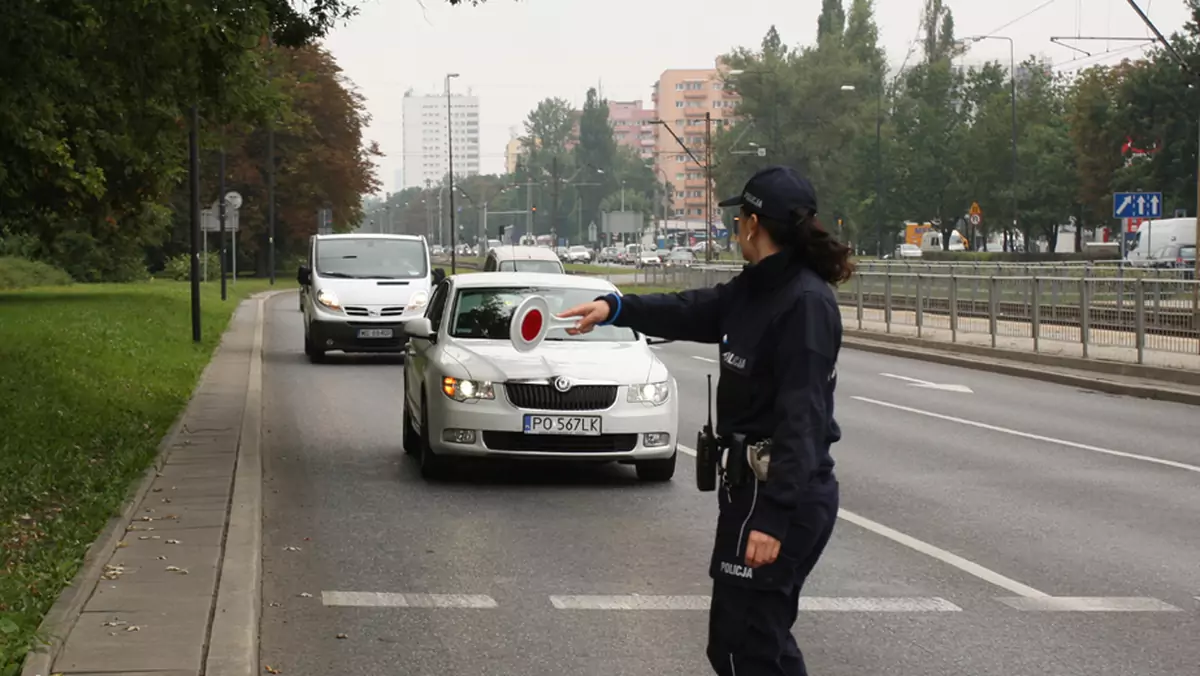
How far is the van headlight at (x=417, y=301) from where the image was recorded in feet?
85.7

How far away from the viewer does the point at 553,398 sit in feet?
39.3

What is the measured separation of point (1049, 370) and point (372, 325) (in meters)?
9.52

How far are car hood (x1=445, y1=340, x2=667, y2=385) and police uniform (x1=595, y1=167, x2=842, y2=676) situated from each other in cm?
712

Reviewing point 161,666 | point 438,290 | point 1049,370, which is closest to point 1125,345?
point 1049,370

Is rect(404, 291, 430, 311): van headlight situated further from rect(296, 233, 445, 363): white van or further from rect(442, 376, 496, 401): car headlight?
rect(442, 376, 496, 401): car headlight

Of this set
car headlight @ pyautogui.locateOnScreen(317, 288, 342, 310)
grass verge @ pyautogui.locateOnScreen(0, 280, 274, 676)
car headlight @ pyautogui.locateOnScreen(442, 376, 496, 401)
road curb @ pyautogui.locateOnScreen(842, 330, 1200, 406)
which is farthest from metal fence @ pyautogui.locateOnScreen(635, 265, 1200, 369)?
car headlight @ pyautogui.locateOnScreen(442, 376, 496, 401)

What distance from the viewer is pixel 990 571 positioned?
910 cm

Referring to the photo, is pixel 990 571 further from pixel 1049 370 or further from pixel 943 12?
pixel 943 12

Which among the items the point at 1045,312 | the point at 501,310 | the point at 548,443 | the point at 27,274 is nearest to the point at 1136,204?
the point at 1045,312

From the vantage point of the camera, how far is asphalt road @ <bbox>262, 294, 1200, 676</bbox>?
7.19m

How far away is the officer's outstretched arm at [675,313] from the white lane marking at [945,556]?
389cm

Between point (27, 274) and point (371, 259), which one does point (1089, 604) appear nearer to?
point (371, 259)

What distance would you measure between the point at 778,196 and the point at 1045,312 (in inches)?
887

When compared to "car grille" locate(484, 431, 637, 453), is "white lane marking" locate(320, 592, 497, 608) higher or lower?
lower
